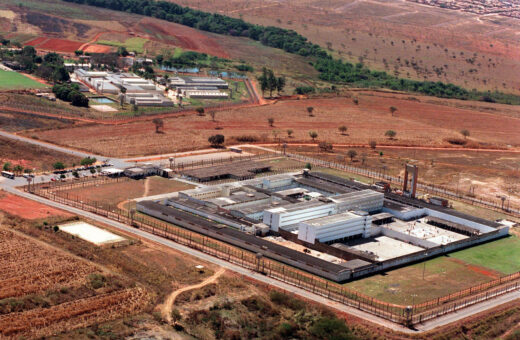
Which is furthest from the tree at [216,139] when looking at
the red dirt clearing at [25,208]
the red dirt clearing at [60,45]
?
the red dirt clearing at [60,45]

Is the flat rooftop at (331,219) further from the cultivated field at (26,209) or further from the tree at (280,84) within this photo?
the tree at (280,84)

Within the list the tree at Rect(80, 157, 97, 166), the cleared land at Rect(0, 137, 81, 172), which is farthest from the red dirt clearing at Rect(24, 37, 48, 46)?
the tree at Rect(80, 157, 97, 166)

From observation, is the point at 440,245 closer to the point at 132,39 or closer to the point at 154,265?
the point at 154,265

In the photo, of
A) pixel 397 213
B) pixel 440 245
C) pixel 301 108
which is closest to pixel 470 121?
pixel 301 108

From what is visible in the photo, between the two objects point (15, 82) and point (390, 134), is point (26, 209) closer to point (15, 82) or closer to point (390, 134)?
point (390, 134)

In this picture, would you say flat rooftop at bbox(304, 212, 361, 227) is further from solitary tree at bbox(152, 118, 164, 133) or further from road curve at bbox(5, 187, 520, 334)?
solitary tree at bbox(152, 118, 164, 133)
